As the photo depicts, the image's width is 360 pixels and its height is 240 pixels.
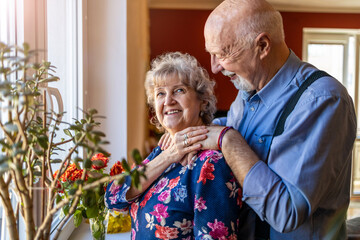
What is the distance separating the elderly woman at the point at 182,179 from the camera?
1131mm

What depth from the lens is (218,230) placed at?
112 cm

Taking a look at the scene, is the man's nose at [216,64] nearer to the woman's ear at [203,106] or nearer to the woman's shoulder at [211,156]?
the woman's ear at [203,106]

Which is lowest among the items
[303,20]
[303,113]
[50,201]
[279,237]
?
[279,237]

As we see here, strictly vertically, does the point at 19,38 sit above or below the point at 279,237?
above

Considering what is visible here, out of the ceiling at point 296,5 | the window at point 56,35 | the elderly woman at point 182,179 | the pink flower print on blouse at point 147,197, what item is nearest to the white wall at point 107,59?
the window at point 56,35

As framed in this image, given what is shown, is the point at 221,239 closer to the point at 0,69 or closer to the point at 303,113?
the point at 303,113

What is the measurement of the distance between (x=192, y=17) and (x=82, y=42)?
4234mm

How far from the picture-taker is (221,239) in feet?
3.67

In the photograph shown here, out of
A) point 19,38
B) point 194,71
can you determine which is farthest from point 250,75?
point 19,38

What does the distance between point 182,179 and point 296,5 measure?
5.50 meters

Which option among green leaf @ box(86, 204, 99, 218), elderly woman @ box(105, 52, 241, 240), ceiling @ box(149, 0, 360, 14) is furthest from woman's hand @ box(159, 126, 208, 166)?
ceiling @ box(149, 0, 360, 14)

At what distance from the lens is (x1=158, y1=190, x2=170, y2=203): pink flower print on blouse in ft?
3.92

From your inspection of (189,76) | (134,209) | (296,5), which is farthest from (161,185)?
(296,5)

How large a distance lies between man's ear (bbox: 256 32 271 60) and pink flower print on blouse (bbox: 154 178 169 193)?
0.52m
